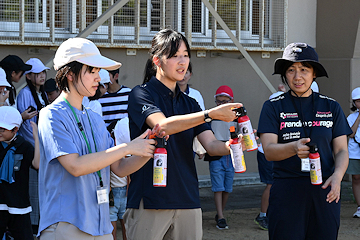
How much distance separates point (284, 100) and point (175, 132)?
1196 mm

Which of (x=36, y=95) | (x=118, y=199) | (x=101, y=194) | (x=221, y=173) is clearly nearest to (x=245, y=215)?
(x=221, y=173)

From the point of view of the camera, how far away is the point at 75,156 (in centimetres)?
258

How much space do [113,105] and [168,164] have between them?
3387 millimetres

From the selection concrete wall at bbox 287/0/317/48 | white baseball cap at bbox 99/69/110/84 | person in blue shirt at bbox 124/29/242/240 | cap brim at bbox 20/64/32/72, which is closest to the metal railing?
concrete wall at bbox 287/0/317/48

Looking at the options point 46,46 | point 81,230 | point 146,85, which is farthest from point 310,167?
point 46,46

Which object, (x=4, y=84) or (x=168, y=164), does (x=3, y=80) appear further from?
(x=168, y=164)

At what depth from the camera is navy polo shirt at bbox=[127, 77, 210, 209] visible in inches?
121

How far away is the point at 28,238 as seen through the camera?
15.6 ft

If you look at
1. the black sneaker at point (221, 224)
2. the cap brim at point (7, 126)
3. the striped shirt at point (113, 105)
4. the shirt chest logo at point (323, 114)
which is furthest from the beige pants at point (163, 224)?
the black sneaker at point (221, 224)

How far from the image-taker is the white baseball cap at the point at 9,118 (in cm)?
483

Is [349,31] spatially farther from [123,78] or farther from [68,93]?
[68,93]

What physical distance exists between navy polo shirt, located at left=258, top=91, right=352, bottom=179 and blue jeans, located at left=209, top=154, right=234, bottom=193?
309 cm

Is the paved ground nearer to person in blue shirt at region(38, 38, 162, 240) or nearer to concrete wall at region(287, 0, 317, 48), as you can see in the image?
concrete wall at region(287, 0, 317, 48)

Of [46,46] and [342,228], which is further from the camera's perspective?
[46,46]
